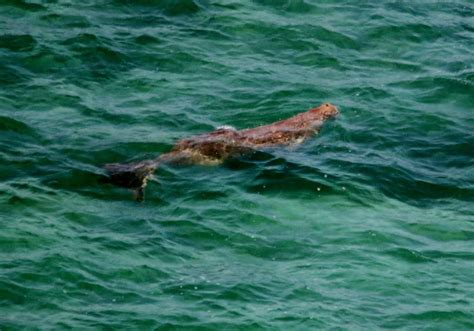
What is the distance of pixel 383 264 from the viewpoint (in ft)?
37.5

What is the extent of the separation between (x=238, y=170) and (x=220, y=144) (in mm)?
433

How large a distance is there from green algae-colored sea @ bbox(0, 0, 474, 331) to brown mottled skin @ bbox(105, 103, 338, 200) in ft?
0.52

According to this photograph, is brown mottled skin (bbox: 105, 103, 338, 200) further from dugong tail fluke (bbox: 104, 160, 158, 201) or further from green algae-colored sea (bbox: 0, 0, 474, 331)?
green algae-colored sea (bbox: 0, 0, 474, 331)

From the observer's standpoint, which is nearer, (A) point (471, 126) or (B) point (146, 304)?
(B) point (146, 304)

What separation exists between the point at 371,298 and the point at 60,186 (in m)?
3.77

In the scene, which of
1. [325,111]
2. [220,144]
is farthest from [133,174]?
[325,111]

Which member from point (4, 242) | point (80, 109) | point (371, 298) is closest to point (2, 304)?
point (4, 242)

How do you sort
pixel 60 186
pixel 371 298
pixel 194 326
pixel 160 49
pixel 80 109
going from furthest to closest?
pixel 160 49, pixel 80 109, pixel 60 186, pixel 371 298, pixel 194 326

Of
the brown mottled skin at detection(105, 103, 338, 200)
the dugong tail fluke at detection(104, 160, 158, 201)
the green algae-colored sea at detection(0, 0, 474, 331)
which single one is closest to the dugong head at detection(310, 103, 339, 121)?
the brown mottled skin at detection(105, 103, 338, 200)

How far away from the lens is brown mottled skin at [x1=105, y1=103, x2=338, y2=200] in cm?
1275

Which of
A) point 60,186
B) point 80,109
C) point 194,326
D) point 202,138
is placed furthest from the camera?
point 80,109

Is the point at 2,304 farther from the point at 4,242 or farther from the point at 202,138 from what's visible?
the point at 202,138

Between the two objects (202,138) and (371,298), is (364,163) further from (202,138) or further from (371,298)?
(371,298)

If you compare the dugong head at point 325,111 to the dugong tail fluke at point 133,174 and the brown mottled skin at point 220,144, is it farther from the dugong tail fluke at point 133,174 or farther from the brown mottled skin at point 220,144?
the dugong tail fluke at point 133,174
